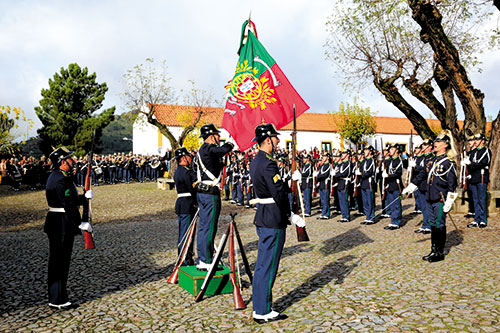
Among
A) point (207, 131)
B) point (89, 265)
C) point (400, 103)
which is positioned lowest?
point (89, 265)

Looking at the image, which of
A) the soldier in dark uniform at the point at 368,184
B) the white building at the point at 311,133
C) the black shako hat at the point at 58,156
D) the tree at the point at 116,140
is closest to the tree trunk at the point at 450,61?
the soldier in dark uniform at the point at 368,184

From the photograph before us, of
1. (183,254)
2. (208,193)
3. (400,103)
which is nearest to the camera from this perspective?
(208,193)

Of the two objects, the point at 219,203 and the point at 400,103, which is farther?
the point at 400,103

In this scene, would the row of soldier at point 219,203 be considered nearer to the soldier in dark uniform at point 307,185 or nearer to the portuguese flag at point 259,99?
the portuguese flag at point 259,99

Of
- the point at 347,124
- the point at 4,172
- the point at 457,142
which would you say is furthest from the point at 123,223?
the point at 347,124

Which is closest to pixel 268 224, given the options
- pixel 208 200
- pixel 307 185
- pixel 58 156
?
pixel 208 200

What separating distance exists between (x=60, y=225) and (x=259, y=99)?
171 inches

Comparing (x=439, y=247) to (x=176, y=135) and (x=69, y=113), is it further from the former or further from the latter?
(x=176, y=135)

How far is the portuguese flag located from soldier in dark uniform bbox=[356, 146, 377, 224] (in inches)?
208

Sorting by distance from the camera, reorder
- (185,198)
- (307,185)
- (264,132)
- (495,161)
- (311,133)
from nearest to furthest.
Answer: (264,132), (185,198), (495,161), (307,185), (311,133)

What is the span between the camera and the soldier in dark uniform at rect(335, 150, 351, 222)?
1302cm

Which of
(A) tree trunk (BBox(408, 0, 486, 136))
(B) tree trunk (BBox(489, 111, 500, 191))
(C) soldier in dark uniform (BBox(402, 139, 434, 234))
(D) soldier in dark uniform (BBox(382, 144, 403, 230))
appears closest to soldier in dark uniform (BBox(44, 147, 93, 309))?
(C) soldier in dark uniform (BBox(402, 139, 434, 234))

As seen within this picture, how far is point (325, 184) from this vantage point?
14.1 m

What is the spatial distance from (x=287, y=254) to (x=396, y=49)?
13.6 m
